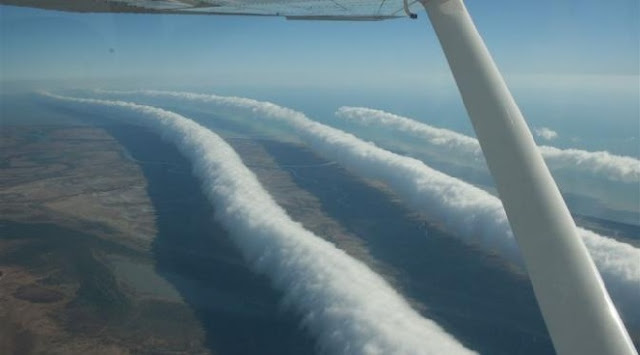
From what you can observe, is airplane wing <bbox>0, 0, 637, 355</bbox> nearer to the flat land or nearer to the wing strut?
the wing strut

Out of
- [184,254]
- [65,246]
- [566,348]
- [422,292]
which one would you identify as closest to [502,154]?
[566,348]

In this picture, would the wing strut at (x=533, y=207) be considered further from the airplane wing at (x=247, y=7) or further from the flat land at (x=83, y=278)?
the flat land at (x=83, y=278)

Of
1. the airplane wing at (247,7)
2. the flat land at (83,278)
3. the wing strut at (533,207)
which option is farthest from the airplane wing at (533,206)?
the flat land at (83,278)

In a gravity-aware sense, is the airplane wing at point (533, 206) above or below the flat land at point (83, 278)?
above

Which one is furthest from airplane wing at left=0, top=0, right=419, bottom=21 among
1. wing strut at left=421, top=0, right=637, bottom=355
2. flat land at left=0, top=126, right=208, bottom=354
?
flat land at left=0, top=126, right=208, bottom=354

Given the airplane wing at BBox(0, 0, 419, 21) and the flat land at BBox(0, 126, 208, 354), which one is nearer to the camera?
the airplane wing at BBox(0, 0, 419, 21)

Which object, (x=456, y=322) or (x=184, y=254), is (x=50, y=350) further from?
(x=456, y=322)
